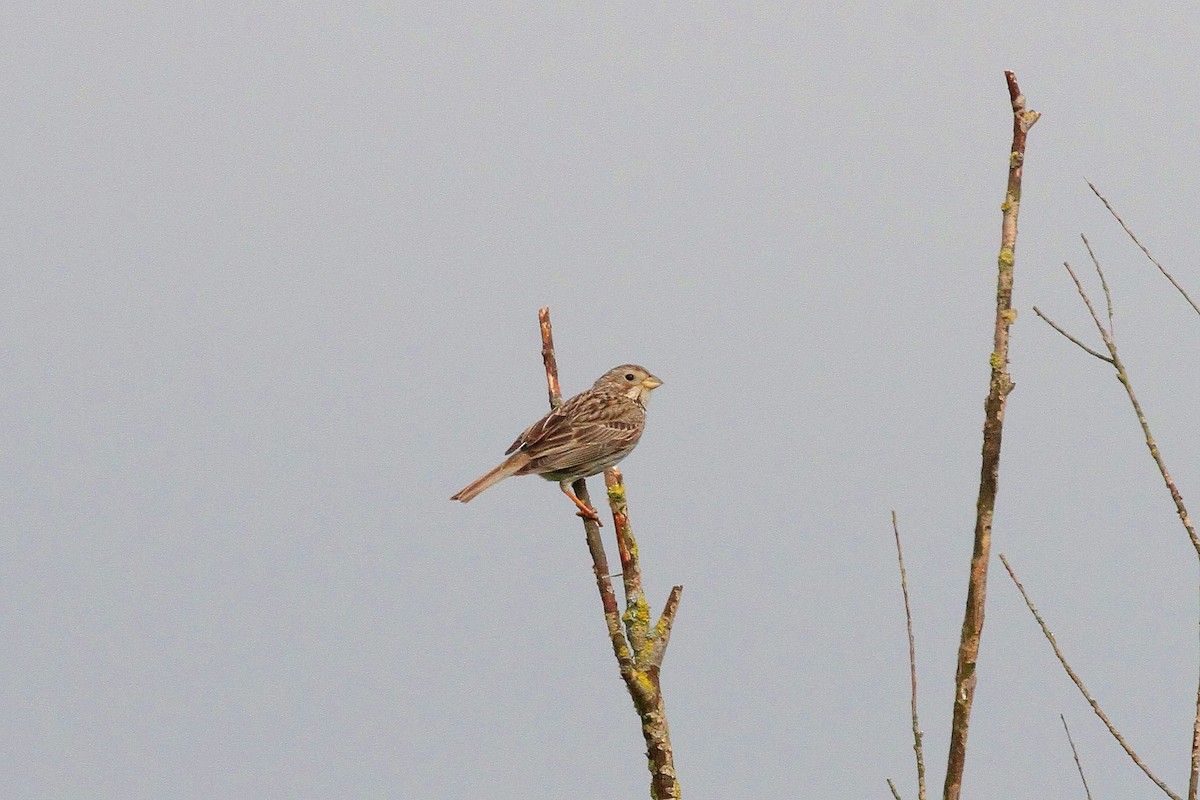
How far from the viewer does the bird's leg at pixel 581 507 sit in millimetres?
7324

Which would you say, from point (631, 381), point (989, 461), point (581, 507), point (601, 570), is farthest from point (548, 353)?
point (989, 461)

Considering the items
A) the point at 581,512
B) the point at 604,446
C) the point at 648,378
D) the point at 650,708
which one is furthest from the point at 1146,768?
the point at 648,378

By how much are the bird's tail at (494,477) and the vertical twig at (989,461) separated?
14.9ft

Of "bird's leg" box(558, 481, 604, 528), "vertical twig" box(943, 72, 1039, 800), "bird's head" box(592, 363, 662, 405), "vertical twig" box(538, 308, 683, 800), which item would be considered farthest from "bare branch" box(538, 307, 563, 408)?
"vertical twig" box(943, 72, 1039, 800)

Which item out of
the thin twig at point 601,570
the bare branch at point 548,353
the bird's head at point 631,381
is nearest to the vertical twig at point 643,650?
Result: the thin twig at point 601,570

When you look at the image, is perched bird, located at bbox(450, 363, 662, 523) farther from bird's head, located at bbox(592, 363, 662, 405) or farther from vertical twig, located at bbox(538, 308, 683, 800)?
vertical twig, located at bbox(538, 308, 683, 800)

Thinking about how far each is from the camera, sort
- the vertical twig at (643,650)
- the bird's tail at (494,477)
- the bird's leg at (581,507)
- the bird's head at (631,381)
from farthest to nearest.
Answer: the bird's head at (631,381) < the bird's tail at (494,477) < the bird's leg at (581,507) < the vertical twig at (643,650)

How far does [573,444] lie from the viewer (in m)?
8.90

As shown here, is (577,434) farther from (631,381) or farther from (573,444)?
(631,381)

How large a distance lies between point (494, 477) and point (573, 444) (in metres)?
0.59

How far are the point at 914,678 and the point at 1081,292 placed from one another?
1.59m

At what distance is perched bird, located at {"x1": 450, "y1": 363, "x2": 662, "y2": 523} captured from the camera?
880 cm

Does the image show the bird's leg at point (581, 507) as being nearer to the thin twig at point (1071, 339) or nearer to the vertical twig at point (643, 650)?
the vertical twig at point (643, 650)

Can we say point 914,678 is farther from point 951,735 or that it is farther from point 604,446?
point 604,446
